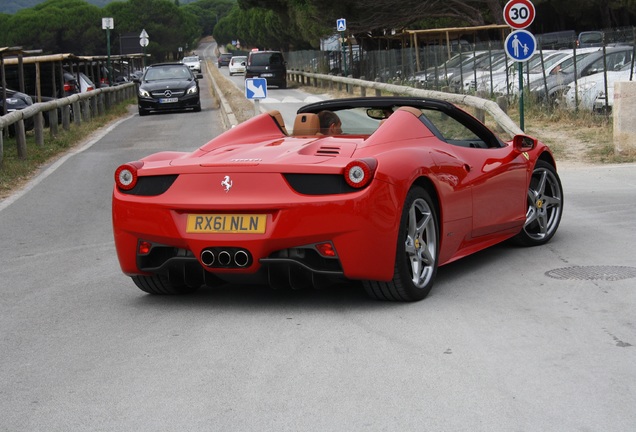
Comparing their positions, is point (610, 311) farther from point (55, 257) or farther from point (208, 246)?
point (55, 257)

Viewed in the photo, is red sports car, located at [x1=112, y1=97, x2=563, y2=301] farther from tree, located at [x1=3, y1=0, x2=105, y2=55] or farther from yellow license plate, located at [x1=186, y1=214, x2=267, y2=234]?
tree, located at [x1=3, y1=0, x2=105, y2=55]

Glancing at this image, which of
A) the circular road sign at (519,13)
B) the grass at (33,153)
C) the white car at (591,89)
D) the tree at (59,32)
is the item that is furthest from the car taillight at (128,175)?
the tree at (59,32)

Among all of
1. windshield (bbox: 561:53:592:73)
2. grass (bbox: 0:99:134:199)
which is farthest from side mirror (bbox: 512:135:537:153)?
windshield (bbox: 561:53:592:73)

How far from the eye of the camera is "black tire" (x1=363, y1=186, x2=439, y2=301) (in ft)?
21.5

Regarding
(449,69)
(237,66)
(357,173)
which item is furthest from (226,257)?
(237,66)

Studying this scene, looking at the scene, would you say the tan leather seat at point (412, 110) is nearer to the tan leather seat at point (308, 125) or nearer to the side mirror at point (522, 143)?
the tan leather seat at point (308, 125)

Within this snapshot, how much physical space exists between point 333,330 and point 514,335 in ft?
3.11

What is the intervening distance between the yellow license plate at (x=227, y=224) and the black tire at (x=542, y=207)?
286 cm

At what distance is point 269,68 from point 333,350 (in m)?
50.7

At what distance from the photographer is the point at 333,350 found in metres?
5.65

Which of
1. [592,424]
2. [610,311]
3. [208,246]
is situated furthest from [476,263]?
[592,424]

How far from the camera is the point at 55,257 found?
30.2ft

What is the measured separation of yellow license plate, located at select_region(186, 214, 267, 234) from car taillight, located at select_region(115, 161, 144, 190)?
0.57m

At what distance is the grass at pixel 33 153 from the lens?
1615 cm
